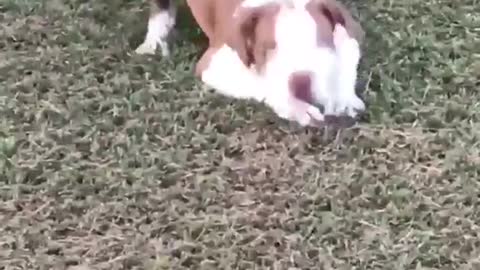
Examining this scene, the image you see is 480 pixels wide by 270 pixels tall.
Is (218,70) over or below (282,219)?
over

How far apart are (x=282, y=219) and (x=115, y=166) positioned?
27 centimetres

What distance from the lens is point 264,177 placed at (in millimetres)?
1615

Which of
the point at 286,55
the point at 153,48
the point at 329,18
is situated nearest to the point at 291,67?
the point at 286,55

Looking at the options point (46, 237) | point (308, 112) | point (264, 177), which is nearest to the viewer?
point (46, 237)

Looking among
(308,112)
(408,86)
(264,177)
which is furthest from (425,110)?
(264,177)

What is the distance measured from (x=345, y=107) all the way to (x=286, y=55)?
4.8 inches

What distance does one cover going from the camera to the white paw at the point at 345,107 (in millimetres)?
1730

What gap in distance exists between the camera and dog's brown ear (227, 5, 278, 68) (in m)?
1.79

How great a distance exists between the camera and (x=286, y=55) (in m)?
1.75

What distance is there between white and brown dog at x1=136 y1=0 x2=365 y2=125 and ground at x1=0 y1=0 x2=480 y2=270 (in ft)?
0.11

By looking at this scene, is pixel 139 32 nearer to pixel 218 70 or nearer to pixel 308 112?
pixel 218 70

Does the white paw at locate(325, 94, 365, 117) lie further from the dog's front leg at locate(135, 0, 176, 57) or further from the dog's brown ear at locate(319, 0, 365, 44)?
the dog's front leg at locate(135, 0, 176, 57)

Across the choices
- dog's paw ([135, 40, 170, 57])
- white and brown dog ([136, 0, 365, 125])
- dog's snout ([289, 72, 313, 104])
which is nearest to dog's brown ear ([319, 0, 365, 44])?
white and brown dog ([136, 0, 365, 125])

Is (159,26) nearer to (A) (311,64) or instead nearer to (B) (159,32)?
(B) (159,32)
